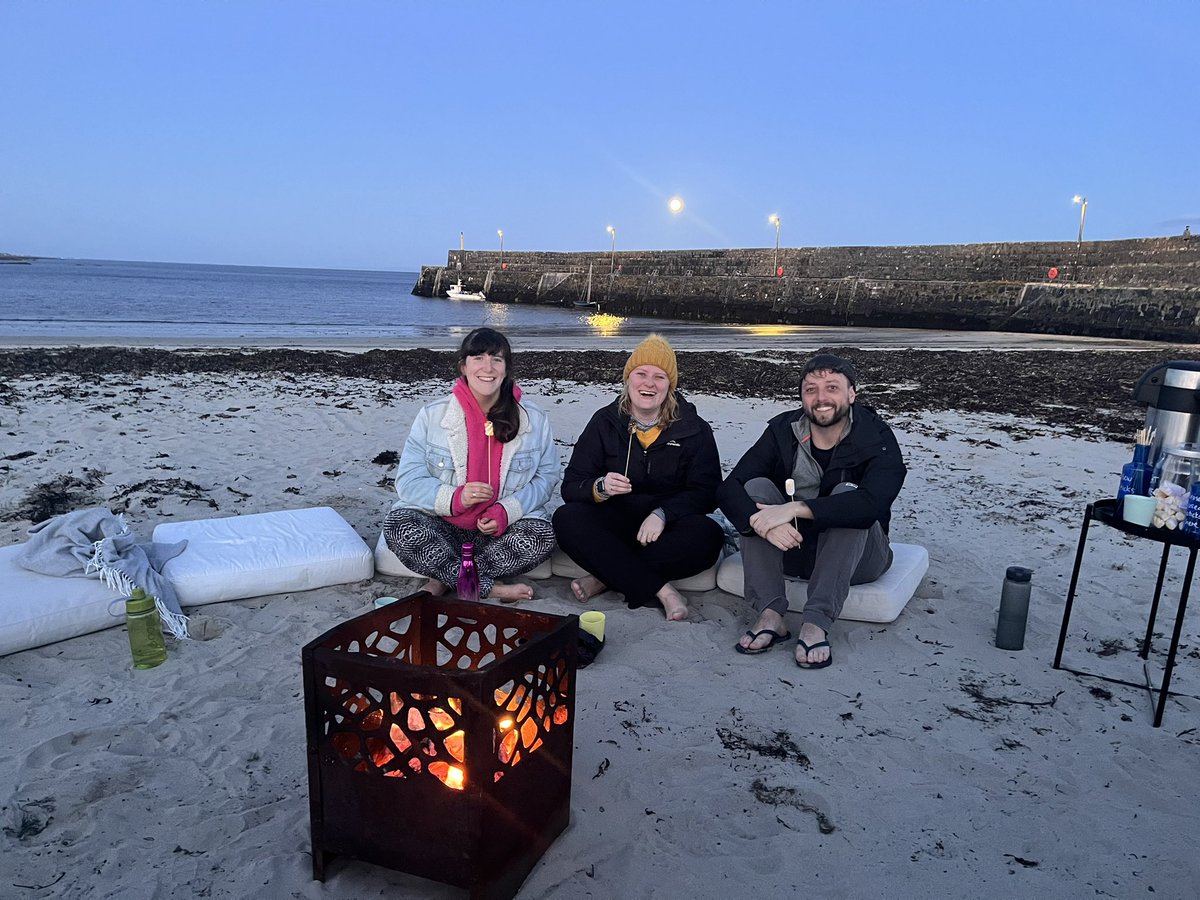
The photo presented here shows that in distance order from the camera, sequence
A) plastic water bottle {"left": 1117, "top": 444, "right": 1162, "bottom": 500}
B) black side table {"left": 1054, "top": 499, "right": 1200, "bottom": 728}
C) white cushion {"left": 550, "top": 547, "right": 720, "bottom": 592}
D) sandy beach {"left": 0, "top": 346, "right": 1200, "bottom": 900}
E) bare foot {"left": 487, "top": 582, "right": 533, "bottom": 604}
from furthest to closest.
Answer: white cushion {"left": 550, "top": 547, "right": 720, "bottom": 592} → bare foot {"left": 487, "top": 582, "right": 533, "bottom": 604} → plastic water bottle {"left": 1117, "top": 444, "right": 1162, "bottom": 500} → black side table {"left": 1054, "top": 499, "right": 1200, "bottom": 728} → sandy beach {"left": 0, "top": 346, "right": 1200, "bottom": 900}

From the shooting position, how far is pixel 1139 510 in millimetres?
2930

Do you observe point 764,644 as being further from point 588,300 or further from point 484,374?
point 588,300

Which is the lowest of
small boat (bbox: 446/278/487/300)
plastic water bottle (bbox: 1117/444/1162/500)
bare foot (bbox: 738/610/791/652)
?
bare foot (bbox: 738/610/791/652)

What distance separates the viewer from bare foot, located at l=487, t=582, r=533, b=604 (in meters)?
4.12

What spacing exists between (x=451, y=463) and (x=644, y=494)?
1.01 metres

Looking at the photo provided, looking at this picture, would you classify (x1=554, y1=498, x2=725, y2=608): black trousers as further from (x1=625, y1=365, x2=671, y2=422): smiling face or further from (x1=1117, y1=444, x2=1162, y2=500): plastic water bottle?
(x1=1117, y1=444, x2=1162, y2=500): plastic water bottle

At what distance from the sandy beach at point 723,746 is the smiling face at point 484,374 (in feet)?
3.50

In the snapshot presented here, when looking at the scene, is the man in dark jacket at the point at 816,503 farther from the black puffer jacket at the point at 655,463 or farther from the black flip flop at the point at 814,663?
the black puffer jacket at the point at 655,463

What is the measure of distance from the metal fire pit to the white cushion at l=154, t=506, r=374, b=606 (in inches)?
77.3

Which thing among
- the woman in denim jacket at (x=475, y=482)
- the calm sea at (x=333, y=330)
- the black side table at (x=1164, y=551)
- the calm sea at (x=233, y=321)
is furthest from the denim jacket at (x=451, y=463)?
the calm sea at (x=233, y=321)

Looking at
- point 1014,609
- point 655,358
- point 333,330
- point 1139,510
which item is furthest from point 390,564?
point 333,330

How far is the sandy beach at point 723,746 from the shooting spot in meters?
2.26

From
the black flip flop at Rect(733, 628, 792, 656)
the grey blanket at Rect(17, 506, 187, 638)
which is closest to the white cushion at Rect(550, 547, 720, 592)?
the black flip flop at Rect(733, 628, 792, 656)

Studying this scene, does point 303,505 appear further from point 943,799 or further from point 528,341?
point 528,341
